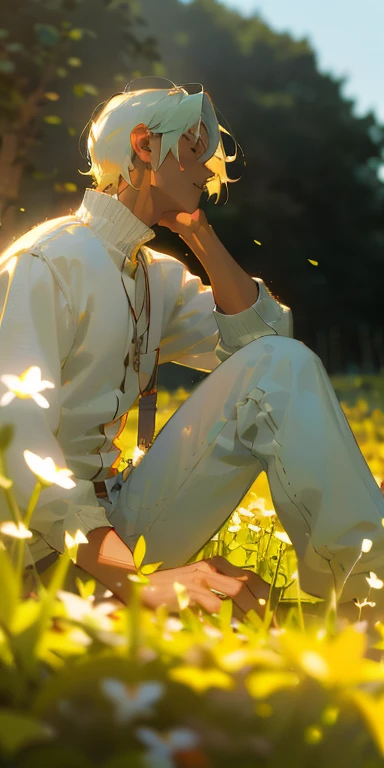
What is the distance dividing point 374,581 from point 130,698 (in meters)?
1.22

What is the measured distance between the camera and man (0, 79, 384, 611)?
1.96 m

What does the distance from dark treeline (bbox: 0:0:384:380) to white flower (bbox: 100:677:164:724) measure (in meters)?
18.7

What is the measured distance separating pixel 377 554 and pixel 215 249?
121 centimetres

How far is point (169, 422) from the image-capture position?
251 cm

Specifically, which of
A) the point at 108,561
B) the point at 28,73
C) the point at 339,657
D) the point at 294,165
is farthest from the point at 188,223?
the point at 294,165

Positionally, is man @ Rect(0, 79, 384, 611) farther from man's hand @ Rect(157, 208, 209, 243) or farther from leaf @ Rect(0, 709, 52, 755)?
leaf @ Rect(0, 709, 52, 755)

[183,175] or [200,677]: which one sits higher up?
[183,175]

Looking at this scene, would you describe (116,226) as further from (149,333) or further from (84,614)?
(84,614)

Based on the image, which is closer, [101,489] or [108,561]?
[108,561]

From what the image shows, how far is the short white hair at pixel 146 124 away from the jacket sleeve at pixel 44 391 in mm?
539

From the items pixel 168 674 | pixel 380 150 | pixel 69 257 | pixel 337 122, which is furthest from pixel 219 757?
pixel 380 150

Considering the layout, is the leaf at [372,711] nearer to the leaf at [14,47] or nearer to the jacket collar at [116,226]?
the jacket collar at [116,226]

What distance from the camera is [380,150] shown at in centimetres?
2678

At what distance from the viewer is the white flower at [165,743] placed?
3.29 feet
